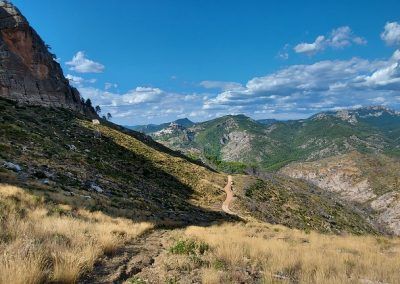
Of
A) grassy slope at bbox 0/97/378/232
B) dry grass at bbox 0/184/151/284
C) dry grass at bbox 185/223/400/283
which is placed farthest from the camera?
grassy slope at bbox 0/97/378/232

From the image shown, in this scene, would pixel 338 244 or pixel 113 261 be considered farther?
pixel 338 244

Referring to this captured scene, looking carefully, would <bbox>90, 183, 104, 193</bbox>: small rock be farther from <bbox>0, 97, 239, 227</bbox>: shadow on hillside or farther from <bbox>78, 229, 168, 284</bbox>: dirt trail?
<bbox>78, 229, 168, 284</bbox>: dirt trail

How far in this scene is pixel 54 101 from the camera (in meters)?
93.5

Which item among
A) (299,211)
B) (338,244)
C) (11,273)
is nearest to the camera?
(11,273)

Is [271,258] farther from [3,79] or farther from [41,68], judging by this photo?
[41,68]

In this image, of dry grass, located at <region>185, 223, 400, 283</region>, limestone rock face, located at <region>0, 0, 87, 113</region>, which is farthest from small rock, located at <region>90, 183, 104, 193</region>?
limestone rock face, located at <region>0, 0, 87, 113</region>

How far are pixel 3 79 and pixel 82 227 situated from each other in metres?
79.3

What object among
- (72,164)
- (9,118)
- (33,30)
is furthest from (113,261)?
(33,30)

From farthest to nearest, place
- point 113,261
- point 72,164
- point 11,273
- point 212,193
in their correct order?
point 212,193 < point 72,164 < point 113,261 < point 11,273

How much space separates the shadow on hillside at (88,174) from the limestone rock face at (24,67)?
9.86 metres

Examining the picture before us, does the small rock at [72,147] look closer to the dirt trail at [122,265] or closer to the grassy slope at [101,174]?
the grassy slope at [101,174]

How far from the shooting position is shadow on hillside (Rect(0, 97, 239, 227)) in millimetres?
24641

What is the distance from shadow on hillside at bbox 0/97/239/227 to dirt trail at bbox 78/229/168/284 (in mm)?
9722

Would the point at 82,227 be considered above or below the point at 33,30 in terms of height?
below
